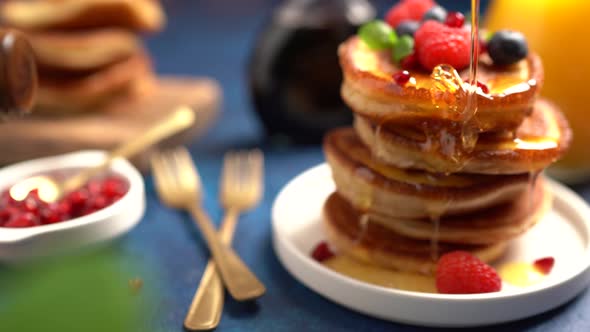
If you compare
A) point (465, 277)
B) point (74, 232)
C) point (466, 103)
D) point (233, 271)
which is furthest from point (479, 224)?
point (74, 232)

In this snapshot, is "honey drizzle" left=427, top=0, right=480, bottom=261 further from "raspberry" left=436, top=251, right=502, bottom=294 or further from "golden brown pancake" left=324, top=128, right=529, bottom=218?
"raspberry" left=436, top=251, right=502, bottom=294

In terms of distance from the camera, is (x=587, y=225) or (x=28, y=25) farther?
(x=28, y=25)

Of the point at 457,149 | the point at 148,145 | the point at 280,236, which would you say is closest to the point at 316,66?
the point at 148,145

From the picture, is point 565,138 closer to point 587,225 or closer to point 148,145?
point 587,225

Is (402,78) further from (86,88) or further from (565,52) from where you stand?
(86,88)

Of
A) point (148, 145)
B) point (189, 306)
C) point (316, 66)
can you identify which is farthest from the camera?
point (316, 66)
